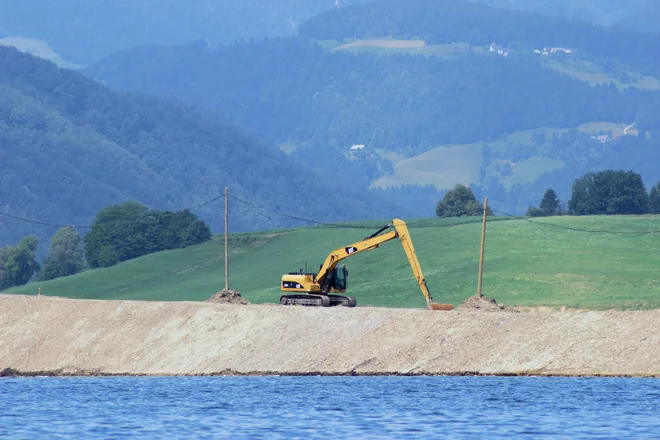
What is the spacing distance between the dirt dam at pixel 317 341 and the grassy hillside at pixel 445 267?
21.7 metres

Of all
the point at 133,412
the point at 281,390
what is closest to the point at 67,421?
the point at 133,412

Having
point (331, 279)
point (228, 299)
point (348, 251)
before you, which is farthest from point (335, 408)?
point (228, 299)

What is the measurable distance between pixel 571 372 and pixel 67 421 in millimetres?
25689

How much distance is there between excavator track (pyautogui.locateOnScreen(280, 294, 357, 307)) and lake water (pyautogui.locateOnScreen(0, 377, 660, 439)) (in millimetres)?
12871

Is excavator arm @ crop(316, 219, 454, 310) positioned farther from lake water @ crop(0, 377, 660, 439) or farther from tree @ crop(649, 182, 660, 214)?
tree @ crop(649, 182, 660, 214)

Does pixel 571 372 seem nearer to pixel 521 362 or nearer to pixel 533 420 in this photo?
pixel 521 362

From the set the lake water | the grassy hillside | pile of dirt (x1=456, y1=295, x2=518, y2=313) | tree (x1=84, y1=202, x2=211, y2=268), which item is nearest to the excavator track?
pile of dirt (x1=456, y1=295, x2=518, y2=313)

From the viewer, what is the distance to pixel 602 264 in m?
108

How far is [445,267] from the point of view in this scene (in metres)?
113

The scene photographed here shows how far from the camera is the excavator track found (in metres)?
79.2

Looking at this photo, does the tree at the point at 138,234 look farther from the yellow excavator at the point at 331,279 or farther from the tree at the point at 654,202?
the yellow excavator at the point at 331,279

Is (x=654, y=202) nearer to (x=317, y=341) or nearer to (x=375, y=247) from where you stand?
(x=375, y=247)

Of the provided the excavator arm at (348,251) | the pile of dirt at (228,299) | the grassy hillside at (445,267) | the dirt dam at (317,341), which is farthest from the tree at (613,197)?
the dirt dam at (317,341)

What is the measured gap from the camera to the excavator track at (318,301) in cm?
7919
